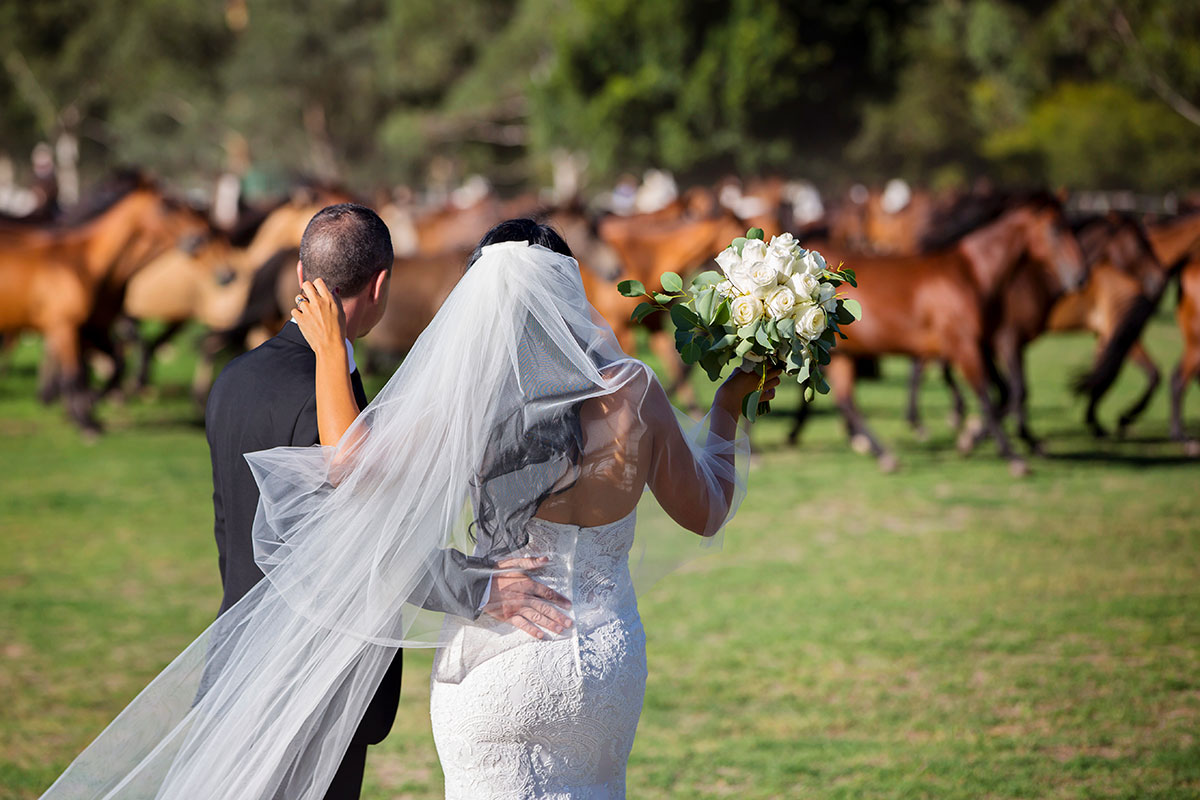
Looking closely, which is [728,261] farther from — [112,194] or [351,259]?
[112,194]

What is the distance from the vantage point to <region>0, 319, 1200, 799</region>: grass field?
15.2 ft

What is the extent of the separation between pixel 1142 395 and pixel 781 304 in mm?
9416

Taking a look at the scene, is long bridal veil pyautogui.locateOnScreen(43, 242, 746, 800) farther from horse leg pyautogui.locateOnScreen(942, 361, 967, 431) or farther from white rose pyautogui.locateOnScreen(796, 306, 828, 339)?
horse leg pyautogui.locateOnScreen(942, 361, 967, 431)

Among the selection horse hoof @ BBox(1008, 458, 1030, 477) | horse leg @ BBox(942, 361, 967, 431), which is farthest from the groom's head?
horse leg @ BBox(942, 361, 967, 431)

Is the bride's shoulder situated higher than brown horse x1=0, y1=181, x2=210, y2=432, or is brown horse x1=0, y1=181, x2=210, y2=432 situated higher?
brown horse x1=0, y1=181, x2=210, y2=432

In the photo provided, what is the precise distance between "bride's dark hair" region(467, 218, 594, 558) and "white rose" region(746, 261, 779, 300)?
0.57 m

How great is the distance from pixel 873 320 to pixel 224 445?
815 cm

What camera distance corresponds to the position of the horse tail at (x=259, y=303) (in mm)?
11766

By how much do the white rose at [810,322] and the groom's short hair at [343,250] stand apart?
3.46 feet

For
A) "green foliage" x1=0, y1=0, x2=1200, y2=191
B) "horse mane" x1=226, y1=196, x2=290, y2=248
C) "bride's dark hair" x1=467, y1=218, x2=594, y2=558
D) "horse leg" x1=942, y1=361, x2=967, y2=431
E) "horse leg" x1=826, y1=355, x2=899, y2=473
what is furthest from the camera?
"green foliage" x1=0, y1=0, x2=1200, y2=191

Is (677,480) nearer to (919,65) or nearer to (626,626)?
(626,626)

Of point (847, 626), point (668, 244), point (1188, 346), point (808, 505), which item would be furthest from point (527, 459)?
point (668, 244)

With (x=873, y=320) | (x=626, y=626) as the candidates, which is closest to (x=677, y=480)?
(x=626, y=626)

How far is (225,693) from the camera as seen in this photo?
2.80 m
